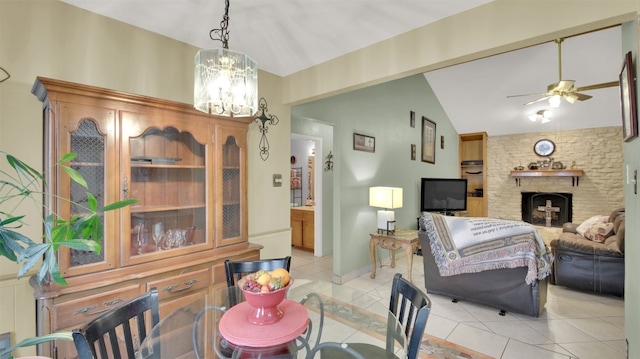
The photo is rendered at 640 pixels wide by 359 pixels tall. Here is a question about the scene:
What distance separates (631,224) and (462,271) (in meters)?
1.64

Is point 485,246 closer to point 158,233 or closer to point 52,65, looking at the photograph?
point 158,233

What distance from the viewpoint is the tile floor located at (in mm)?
2406

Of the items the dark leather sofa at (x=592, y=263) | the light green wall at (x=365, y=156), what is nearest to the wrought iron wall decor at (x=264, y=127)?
the light green wall at (x=365, y=156)

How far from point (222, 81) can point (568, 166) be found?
27.4ft

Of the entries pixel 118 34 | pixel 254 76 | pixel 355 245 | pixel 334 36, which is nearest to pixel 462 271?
pixel 355 245

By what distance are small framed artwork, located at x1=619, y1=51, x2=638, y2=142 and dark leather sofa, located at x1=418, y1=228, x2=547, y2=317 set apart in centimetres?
172

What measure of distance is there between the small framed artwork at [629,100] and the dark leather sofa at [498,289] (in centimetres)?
172

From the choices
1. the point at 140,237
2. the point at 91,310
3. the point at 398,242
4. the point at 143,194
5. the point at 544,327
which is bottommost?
the point at 544,327

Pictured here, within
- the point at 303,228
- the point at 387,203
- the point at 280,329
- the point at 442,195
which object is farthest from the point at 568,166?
the point at 280,329

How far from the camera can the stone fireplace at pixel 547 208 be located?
703cm

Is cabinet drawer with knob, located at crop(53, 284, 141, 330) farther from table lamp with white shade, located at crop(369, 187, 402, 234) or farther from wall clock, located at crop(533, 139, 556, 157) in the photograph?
wall clock, located at crop(533, 139, 556, 157)

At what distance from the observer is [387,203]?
165 inches

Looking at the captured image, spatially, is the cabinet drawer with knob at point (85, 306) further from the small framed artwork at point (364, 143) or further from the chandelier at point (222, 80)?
the small framed artwork at point (364, 143)

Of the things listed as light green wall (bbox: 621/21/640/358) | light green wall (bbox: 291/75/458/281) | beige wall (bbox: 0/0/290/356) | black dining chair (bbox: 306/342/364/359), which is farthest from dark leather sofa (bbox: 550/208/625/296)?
beige wall (bbox: 0/0/290/356)
